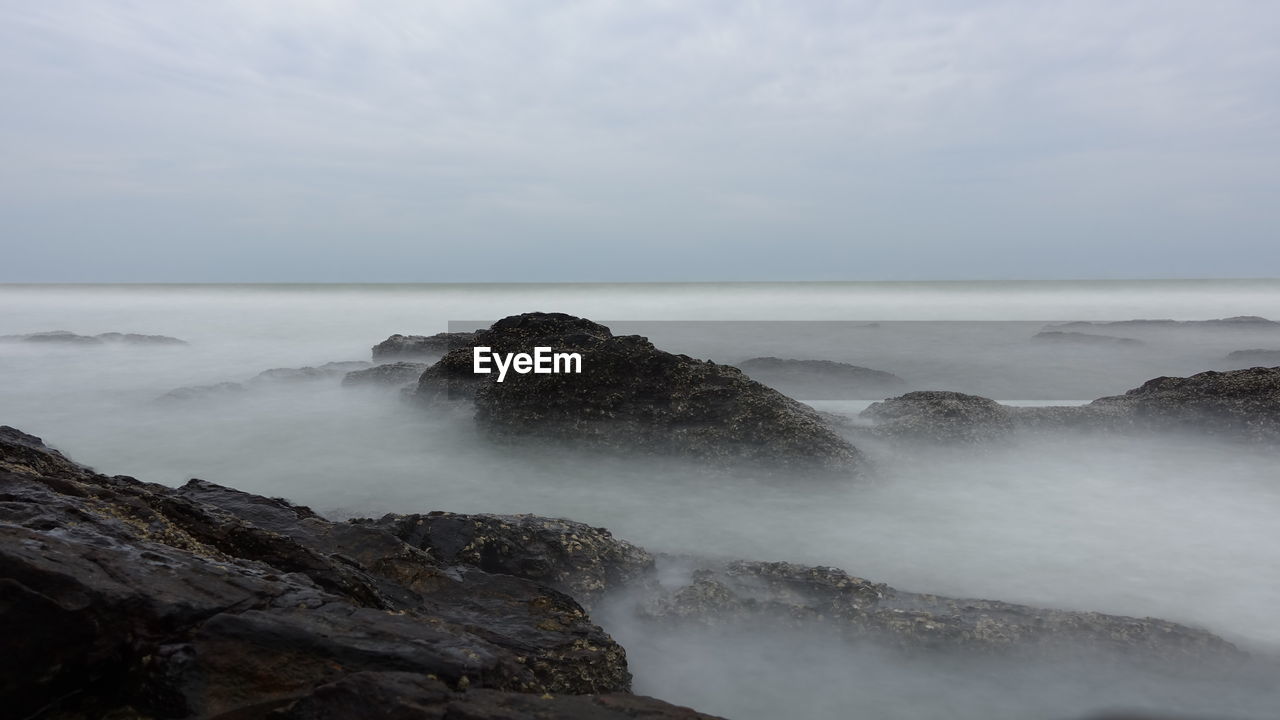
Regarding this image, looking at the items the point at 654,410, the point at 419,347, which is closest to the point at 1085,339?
the point at 419,347

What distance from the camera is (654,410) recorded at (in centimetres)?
809

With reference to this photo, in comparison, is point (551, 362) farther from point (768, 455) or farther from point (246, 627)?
point (246, 627)

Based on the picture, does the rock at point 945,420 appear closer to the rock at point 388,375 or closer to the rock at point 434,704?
the rock at point 434,704

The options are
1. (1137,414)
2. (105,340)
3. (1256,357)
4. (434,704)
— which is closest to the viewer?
(434,704)

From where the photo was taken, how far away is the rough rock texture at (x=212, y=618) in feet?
7.13

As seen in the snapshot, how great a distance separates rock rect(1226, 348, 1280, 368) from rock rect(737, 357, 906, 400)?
11457mm

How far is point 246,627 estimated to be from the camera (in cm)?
242

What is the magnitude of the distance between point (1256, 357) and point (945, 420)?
57.4 ft

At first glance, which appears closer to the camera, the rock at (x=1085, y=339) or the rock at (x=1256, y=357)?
the rock at (x=1256, y=357)

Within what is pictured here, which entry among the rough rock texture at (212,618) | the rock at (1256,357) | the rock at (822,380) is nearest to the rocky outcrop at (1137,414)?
the rock at (822,380)

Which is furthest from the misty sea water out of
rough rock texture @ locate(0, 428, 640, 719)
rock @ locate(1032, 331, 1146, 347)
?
rock @ locate(1032, 331, 1146, 347)

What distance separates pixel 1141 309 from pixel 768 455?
203 feet

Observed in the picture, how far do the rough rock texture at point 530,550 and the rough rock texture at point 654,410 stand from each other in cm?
285

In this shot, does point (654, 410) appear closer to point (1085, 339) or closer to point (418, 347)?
point (418, 347)
